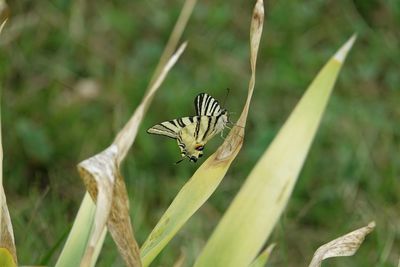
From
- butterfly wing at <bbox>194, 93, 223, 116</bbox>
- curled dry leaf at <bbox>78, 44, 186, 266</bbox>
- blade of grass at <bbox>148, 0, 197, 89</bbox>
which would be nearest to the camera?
curled dry leaf at <bbox>78, 44, 186, 266</bbox>

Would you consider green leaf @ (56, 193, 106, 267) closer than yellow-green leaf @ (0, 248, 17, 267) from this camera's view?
No

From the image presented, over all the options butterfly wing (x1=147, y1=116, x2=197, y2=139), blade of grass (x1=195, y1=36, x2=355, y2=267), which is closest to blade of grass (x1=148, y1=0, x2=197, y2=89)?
blade of grass (x1=195, y1=36, x2=355, y2=267)

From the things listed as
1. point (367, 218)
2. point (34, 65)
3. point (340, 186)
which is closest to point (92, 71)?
point (34, 65)

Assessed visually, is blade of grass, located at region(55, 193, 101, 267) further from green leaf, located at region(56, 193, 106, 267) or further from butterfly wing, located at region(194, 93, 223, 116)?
butterfly wing, located at region(194, 93, 223, 116)

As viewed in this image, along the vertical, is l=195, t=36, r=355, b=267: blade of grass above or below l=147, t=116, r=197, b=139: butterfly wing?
below

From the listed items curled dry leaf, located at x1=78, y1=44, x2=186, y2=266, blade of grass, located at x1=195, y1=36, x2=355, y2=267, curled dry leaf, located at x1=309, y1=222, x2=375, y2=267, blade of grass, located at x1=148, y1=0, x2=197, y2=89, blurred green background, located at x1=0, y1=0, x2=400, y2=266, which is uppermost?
curled dry leaf, located at x1=78, y1=44, x2=186, y2=266

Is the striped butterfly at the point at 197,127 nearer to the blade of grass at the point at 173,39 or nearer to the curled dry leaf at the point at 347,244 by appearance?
the curled dry leaf at the point at 347,244

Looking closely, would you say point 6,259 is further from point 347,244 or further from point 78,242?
point 347,244

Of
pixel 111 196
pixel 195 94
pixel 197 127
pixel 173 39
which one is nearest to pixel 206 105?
pixel 197 127
